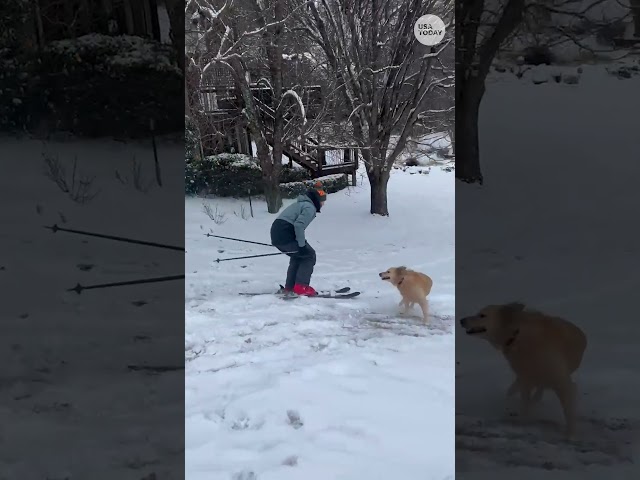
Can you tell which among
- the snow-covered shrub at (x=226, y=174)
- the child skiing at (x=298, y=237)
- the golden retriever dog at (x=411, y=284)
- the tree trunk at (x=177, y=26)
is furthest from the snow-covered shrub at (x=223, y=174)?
the tree trunk at (x=177, y=26)

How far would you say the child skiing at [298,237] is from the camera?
4.29 meters

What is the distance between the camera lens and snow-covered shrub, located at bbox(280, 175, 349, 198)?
7463 mm

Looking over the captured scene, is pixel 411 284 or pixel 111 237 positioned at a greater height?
pixel 111 237

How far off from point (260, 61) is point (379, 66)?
59.9 inches

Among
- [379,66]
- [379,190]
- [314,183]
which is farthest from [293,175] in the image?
[379,66]

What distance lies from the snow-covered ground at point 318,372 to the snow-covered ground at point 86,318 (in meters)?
0.82

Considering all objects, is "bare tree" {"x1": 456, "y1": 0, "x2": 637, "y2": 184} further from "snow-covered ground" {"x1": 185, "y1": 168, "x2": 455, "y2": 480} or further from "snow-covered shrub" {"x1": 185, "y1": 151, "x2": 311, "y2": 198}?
"snow-covered shrub" {"x1": 185, "y1": 151, "x2": 311, "y2": 198}

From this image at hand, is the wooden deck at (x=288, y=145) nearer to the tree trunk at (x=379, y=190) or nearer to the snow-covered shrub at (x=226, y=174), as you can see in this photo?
the snow-covered shrub at (x=226, y=174)

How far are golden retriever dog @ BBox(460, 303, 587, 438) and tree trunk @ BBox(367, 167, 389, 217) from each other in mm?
6020

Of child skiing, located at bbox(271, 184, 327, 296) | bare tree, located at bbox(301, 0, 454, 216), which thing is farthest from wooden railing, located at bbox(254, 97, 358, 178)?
child skiing, located at bbox(271, 184, 327, 296)

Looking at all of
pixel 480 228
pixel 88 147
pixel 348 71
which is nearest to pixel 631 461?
pixel 480 228

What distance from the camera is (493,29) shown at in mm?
1061

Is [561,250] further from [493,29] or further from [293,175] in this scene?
[293,175]

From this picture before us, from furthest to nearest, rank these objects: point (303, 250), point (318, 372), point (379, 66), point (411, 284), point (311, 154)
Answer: point (311, 154)
point (379, 66)
point (303, 250)
point (411, 284)
point (318, 372)
